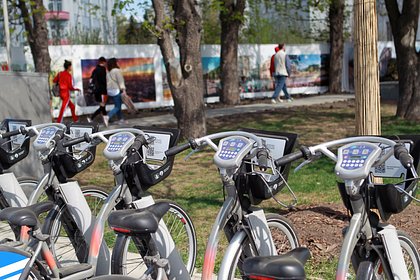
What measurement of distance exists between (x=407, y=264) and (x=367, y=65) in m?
2.44

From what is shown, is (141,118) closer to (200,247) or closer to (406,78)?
(406,78)

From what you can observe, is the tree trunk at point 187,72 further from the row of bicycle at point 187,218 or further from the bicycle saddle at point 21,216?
the bicycle saddle at point 21,216

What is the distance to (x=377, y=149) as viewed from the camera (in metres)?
3.18

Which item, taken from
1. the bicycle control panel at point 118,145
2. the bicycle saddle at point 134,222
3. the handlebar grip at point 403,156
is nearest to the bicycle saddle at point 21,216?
the bicycle saddle at point 134,222

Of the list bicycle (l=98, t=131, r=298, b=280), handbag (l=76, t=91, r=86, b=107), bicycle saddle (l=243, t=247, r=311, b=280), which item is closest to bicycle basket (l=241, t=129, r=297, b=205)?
bicycle (l=98, t=131, r=298, b=280)

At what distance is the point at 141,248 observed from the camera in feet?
12.1

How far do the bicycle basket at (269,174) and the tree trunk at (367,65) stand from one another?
6.56 ft

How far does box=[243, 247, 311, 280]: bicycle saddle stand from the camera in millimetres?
2541

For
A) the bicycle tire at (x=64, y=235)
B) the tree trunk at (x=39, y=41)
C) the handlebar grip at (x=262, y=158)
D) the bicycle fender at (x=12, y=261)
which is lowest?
the bicycle tire at (x=64, y=235)

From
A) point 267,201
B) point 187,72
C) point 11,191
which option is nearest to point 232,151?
point 11,191

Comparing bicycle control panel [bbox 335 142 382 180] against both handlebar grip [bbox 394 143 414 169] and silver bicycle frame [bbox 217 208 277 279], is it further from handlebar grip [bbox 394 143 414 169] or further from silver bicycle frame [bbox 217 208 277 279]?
silver bicycle frame [bbox 217 208 277 279]

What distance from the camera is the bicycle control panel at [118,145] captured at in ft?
13.7

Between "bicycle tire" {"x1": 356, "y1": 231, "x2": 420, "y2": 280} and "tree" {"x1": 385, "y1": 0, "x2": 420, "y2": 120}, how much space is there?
347 inches

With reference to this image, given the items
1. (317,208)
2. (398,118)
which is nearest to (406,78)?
(398,118)
